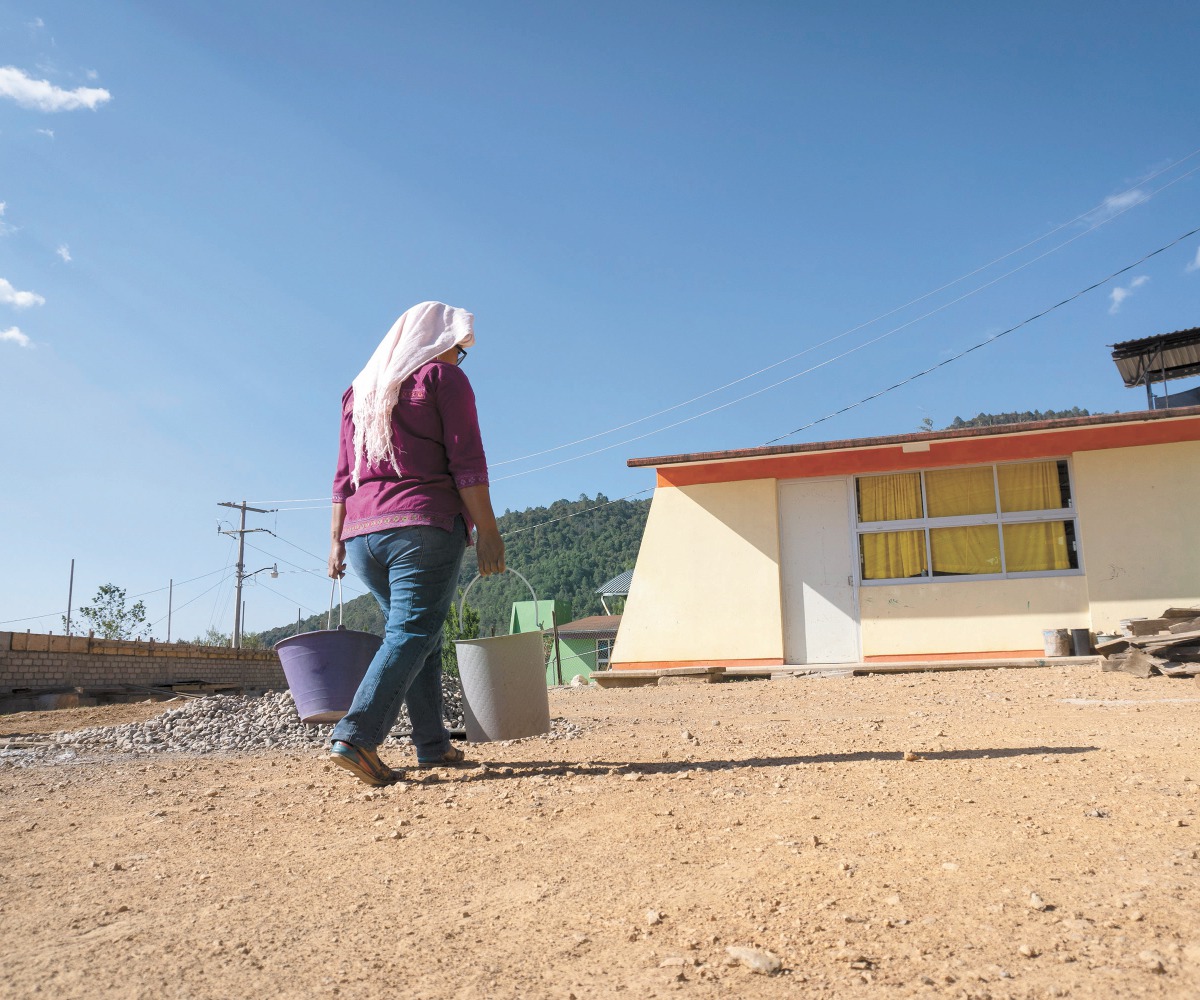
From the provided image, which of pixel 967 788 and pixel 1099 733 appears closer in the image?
pixel 967 788

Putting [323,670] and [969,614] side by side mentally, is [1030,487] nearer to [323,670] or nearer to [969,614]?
[969,614]

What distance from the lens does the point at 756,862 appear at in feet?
6.15

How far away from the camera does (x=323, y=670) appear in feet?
12.0

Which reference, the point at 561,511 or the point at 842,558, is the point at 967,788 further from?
the point at 561,511

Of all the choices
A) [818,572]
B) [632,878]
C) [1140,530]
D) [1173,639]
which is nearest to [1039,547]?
[1140,530]

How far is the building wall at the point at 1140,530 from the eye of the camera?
9.54 metres

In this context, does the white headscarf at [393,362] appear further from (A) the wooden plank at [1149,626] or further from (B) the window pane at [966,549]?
(B) the window pane at [966,549]

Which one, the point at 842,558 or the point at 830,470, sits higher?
the point at 830,470

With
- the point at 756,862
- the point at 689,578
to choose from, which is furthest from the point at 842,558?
the point at 756,862

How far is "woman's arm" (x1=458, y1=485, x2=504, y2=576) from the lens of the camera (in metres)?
3.07

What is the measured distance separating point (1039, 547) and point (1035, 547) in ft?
0.13

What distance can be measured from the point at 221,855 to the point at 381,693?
2.69 ft

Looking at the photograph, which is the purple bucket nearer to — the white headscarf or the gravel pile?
the white headscarf

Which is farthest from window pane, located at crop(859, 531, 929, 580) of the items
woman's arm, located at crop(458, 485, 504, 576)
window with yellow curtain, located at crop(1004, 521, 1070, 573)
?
woman's arm, located at crop(458, 485, 504, 576)
